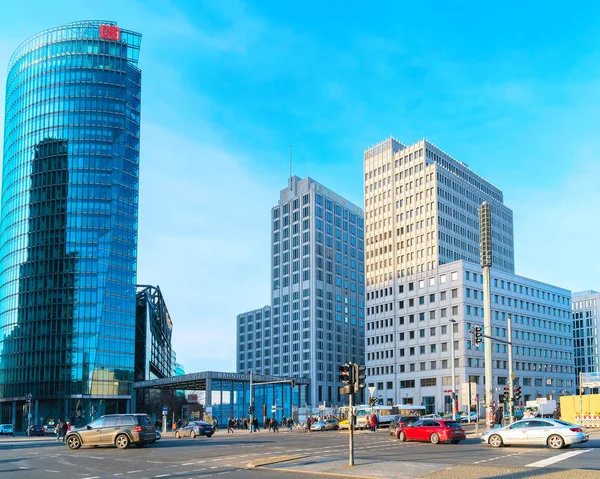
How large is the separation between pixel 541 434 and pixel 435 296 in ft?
→ 331

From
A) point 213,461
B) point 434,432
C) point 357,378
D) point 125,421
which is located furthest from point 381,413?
point 357,378

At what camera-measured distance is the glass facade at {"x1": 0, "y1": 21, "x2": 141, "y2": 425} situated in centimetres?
12962

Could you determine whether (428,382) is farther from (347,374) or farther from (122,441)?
(347,374)

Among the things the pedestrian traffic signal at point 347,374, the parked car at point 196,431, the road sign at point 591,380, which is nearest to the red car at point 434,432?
the pedestrian traffic signal at point 347,374

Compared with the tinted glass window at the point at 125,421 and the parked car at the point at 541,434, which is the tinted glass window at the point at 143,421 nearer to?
the tinted glass window at the point at 125,421

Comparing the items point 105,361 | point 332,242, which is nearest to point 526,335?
point 332,242

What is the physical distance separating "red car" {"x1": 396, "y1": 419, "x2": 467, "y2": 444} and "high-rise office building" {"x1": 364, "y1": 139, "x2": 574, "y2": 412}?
3355 inches

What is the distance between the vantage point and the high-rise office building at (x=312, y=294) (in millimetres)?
179500

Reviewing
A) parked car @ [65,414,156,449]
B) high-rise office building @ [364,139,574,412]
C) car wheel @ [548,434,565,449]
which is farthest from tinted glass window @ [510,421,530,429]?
high-rise office building @ [364,139,574,412]

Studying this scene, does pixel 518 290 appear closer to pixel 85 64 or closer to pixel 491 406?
pixel 491 406

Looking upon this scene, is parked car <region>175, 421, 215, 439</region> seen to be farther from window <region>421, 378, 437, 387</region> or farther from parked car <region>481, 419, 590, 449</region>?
window <region>421, 378, 437, 387</region>

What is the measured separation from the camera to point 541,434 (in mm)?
32781

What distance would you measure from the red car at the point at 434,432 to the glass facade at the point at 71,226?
98.0 metres

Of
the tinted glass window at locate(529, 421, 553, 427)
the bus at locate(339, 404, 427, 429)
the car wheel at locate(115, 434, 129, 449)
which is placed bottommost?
the bus at locate(339, 404, 427, 429)
